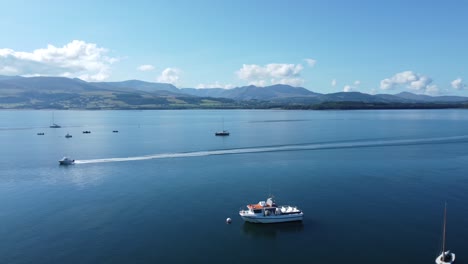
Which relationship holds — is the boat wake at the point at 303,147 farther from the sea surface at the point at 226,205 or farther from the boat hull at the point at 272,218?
the boat hull at the point at 272,218

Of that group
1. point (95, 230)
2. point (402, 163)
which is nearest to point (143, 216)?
point (95, 230)

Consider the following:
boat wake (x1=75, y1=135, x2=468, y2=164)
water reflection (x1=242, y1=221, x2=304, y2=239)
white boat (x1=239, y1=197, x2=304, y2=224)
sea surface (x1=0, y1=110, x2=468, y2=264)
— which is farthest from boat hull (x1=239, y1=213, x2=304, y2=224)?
boat wake (x1=75, y1=135, x2=468, y2=164)

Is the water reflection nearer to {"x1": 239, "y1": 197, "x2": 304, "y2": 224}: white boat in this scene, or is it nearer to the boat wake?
{"x1": 239, "y1": 197, "x2": 304, "y2": 224}: white boat

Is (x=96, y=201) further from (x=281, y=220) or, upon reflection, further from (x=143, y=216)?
(x=281, y=220)

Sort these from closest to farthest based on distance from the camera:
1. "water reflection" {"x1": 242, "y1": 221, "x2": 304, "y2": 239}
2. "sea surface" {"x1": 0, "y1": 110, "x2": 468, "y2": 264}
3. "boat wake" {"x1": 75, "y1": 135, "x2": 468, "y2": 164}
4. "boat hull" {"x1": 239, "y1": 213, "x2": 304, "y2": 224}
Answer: "sea surface" {"x1": 0, "y1": 110, "x2": 468, "y2": 264}, "water reflection" {"x1": 242, "y1": 221, "x2": 304, "y2": 239}, "boat hull" {"x1": 239, "y1": 213, "x2": 304, "y2": 224}, "boat wake" {"x1": 75, "y1": 135, "x2": 468, "y2": 164}

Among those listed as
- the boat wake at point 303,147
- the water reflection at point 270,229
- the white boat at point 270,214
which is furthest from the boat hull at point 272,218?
the boat wake at point 303,147

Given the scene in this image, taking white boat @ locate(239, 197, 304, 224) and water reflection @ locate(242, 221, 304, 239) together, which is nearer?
water reflection @ locate(242, 221, 304, 239)

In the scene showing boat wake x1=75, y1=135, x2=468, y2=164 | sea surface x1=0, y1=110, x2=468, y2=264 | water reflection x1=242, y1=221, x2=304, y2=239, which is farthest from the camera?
boat wake x1=75, y1=135, x2=468, y2=164

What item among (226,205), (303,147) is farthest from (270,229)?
(303,147)

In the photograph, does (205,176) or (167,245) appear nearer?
(167,245)
